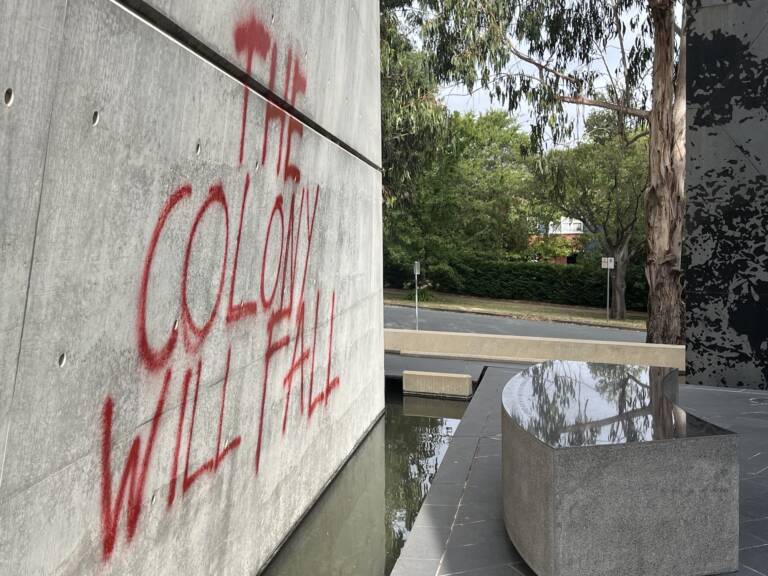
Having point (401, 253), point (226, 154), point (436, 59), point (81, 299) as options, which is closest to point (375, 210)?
point (226, 154)

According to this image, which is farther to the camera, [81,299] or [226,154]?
[226,154]

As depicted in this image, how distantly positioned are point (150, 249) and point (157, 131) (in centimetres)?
51

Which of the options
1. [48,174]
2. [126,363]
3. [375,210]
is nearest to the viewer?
[48,174]

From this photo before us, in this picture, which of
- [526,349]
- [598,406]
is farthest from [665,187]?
[598,406]

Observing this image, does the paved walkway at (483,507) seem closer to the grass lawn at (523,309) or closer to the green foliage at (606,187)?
the grass lawn at (523,309)

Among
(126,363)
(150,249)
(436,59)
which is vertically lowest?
(126,363)

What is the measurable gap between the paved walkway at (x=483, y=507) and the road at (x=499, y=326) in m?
15.4

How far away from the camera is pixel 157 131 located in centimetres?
324

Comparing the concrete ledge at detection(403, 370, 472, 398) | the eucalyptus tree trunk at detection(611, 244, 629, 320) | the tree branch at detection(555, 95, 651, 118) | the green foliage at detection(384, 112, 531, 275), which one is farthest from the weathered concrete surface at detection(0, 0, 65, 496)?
the green foliage at detection(384, 112, 531, 275)

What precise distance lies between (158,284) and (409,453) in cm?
510

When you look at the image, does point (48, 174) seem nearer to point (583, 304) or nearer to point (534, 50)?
point (534, 50)

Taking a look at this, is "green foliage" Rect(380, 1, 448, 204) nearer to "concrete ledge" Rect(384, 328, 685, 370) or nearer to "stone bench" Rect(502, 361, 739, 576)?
"concrete ledge" Rect(384, 328, 685, 370)

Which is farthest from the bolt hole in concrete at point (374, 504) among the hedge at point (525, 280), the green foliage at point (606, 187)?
the hedge at point (525, 280)

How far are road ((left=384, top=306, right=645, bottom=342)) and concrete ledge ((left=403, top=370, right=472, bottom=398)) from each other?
41.3ft
